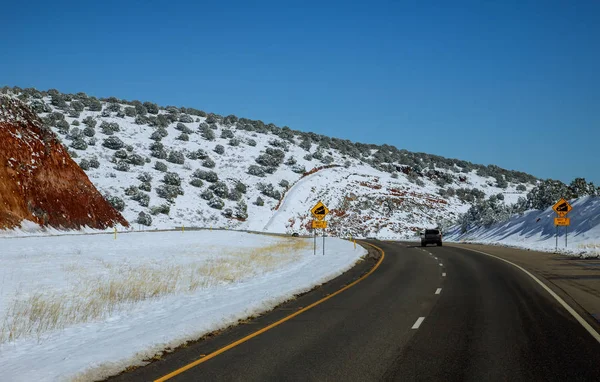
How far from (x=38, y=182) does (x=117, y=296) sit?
32049mm

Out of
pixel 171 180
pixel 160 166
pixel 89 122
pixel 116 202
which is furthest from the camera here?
pixel 89 122

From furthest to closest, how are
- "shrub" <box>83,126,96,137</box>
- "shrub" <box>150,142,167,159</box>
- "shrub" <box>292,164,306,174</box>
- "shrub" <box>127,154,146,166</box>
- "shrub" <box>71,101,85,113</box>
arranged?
1. "shrub" <box>292,164,306,174</box>
2. "shrub" <box>71,101,85,113</box>
3. "shrub" <box>150,142,167,159</box>
4. "shrub" <box>83,126,96,137</box>
5. "shrub" <box>127,154,146,166</box>

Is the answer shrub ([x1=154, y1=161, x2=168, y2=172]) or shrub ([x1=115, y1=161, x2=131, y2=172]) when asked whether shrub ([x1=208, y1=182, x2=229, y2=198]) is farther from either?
shrub ([x1=115, y1=161, x2=131, y2=172])

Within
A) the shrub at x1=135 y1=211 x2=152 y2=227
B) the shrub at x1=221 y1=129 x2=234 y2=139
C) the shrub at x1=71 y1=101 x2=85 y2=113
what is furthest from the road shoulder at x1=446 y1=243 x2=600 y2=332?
the shrub at x1=71 y1=101 x2=85 y2=113

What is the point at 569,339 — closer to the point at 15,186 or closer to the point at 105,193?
the point at 15,186

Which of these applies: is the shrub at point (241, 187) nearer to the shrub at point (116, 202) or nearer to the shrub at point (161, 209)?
the shrub at point (161, 209)

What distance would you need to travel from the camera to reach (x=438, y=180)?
117250 mm

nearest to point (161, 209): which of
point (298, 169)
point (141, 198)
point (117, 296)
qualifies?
point (141, 198)

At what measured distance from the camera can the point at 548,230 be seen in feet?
179

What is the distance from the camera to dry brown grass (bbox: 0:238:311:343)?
13258 millimetres

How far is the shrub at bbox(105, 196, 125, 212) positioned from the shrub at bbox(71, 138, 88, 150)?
16700 mm

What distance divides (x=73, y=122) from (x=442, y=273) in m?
76.1

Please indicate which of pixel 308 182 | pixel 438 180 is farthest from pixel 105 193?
pixel 438 180

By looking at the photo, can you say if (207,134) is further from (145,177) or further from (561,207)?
(561,207)
